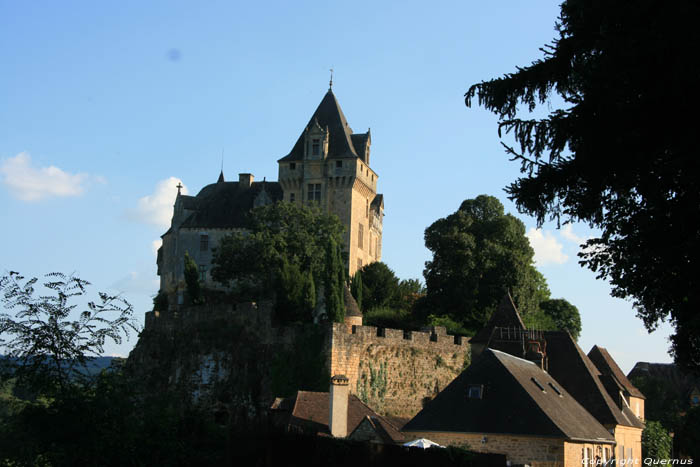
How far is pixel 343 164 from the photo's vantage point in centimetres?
6544

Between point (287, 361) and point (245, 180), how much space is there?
28.5m

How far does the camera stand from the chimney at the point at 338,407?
106ft

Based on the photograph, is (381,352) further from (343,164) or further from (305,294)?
(343,164)

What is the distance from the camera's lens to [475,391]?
3325cm

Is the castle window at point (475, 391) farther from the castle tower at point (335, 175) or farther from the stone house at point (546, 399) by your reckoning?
the castle tower at point (335, 175)

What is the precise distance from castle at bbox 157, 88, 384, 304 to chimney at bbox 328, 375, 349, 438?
30.3 m

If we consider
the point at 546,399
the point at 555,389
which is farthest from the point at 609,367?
the point at 546,399

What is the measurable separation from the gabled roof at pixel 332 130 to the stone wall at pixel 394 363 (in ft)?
68.2

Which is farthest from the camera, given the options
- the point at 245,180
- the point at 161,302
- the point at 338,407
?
the point at 245,180

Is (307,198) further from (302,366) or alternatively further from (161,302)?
(302,366)

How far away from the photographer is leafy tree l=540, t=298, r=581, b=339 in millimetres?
65125

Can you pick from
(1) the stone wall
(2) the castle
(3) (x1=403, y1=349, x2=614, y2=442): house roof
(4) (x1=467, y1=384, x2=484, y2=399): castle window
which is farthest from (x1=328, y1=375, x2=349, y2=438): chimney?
(2) the castle

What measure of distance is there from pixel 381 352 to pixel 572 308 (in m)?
25.4

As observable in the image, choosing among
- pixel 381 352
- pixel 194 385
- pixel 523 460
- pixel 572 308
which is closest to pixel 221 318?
pixel 194 385
